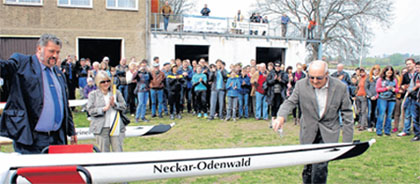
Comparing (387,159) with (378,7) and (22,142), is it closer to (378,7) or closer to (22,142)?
(22,142)

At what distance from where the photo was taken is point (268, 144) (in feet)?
27.0

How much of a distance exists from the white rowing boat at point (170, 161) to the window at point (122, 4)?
59.7ft

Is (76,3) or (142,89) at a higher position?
(76,3)

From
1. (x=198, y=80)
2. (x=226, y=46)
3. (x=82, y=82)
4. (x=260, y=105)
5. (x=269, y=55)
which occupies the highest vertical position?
(x=226, y=46)

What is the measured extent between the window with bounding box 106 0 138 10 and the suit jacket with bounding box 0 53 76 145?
17.3m

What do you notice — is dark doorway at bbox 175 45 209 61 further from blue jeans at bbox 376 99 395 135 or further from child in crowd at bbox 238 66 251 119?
blue jeans at bbox 376 99 395 135

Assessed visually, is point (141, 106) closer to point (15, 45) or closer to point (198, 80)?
point (198, 80)

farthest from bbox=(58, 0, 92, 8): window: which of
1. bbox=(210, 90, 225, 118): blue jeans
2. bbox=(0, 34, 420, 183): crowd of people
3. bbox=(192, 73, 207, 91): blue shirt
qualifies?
bbox=(210, 90, 225, 118): blue jeans

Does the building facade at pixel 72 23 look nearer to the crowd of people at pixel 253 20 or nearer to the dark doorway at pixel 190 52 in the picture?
the crowd of people at pixel 253 20

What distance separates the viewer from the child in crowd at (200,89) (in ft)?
38.9

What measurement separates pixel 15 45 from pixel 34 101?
17682mm

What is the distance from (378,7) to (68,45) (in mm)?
33110

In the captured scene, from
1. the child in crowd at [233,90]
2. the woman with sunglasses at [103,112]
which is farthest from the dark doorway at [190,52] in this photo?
the woman with sunglasses at [103,112]

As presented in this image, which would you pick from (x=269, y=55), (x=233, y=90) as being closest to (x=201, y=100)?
(x=233, y=90)
